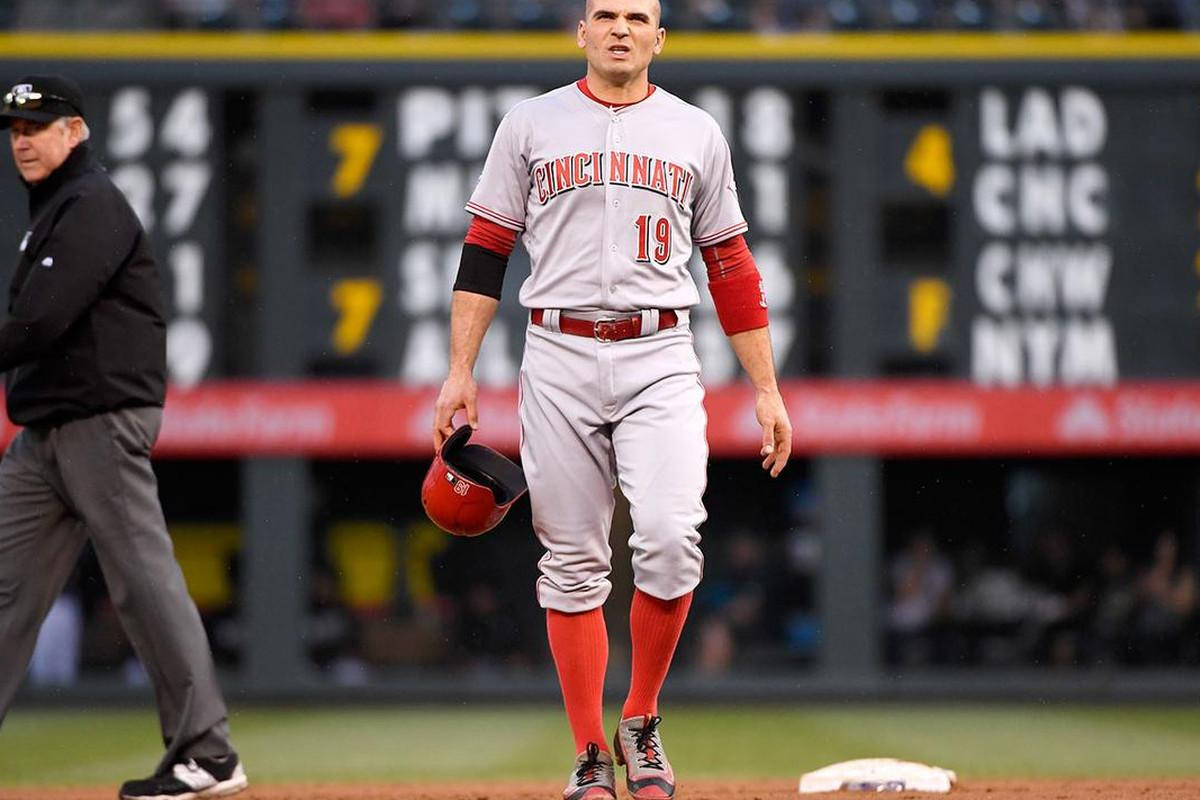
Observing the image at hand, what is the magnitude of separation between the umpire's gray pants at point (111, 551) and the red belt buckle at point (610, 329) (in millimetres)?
1343

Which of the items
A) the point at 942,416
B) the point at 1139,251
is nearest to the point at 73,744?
the point at 942,416

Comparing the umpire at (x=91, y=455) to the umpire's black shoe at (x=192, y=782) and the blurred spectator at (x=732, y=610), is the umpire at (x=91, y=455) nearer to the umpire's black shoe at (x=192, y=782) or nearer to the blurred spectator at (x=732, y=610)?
the umpire's black shoe at (x=192, y=782)

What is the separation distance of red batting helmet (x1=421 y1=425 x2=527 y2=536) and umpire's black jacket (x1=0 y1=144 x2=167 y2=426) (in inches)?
37.0

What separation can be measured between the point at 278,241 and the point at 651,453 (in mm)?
9413

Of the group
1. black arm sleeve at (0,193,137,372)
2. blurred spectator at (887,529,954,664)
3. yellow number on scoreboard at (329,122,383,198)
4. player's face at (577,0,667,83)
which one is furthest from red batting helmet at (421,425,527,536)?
blurred spectator at (887,529,954,664)

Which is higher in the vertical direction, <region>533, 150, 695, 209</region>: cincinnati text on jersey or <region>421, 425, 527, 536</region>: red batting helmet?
<region>533, 150, 695, 209</region>: cincinnati text on jersey

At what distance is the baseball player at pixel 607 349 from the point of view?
4.25 meters

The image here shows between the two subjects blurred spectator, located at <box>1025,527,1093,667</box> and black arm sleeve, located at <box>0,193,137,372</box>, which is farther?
blurred spectator, located at <box>1025,527,1093,667</box>

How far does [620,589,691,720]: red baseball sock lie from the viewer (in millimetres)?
4340

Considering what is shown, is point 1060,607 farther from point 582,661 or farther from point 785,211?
point 582,661

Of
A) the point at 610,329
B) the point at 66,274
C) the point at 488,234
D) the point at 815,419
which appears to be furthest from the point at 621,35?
the point at 815,419

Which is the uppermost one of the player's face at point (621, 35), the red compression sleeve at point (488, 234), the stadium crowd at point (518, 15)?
the stadium crowd at point (518, 15)

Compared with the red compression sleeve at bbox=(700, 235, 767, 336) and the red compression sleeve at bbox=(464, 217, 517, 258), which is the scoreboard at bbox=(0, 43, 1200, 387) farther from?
the red compression sleeve at bbox=(464, 217, 517, 258)

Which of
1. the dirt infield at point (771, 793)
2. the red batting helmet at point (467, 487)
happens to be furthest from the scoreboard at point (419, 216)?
→ the red batting helmet at point (467, 487)
